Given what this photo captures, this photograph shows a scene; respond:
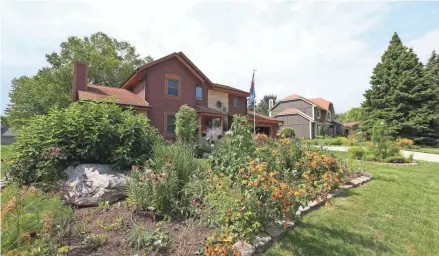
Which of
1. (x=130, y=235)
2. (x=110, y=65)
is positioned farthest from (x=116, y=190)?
(x=110, y=65)

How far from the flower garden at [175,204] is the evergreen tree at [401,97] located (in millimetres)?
22558

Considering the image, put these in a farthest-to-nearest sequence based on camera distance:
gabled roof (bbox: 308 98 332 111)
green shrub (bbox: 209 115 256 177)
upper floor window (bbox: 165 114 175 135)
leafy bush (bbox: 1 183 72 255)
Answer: gabled roof (bbox: 308 98 332 111), upper floor window (bbox: 165 114 175 135), green shrub (bbox: 209 115 256 177), leafy bush (bbox: 1 183 72 255)

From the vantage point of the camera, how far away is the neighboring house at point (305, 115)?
34.2 meters

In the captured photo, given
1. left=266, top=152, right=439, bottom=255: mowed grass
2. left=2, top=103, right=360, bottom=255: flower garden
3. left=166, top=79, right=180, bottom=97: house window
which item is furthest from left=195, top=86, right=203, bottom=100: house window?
left=266, top=152, right=439, bottom=255: mowed grass

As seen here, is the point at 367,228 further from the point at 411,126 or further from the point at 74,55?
the point at 74,55

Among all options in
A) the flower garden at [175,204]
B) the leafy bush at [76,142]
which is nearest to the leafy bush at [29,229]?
the flower garden at [175,204]

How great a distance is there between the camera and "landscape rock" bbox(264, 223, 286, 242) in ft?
10.4

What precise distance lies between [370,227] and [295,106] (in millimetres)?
35176

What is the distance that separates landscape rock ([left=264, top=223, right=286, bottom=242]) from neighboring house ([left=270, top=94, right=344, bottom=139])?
101ft

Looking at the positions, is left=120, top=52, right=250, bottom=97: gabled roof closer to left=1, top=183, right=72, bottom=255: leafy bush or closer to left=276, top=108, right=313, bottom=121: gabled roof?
left=1, top=183, right=72, bottom=255: leafy bush

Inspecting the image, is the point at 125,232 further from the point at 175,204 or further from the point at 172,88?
the point at 172,88

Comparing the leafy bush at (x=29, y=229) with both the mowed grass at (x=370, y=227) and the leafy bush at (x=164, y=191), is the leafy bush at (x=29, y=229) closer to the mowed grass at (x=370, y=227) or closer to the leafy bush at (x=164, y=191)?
the leafy bush at (x=164, y=191)

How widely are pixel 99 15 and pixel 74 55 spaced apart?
24.9 m

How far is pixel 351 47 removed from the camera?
8.15m
